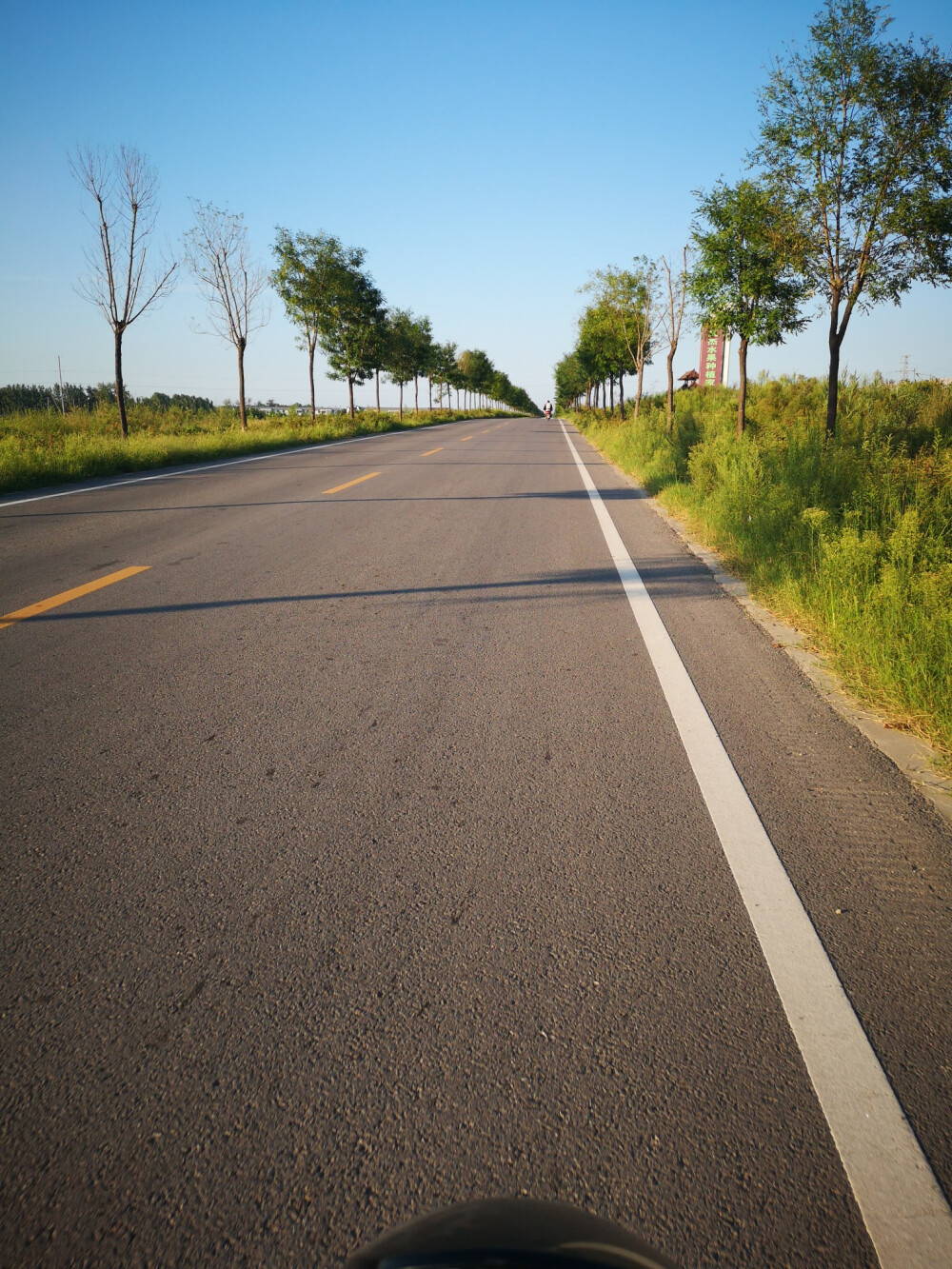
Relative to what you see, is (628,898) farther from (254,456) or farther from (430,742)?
(254,456)

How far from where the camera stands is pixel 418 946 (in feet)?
6.50

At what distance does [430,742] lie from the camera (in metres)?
3.18

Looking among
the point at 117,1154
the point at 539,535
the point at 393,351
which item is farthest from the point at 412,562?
the point at 393,351

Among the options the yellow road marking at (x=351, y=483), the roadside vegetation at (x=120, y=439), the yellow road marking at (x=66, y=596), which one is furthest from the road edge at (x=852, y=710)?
the roadside vegetation at (x=120, y=439)

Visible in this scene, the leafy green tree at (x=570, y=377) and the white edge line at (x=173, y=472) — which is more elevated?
the leafy green tree at (x=570, y=377)

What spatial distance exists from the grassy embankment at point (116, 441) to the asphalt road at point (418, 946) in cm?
1059

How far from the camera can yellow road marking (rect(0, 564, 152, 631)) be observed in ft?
16.0

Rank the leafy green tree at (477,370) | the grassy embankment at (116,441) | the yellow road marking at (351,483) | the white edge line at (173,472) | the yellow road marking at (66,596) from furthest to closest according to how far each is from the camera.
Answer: the leafy green tree at (477,370)
the grassy embankment at (116,441)
the yellow road marking at (351,483)
the white edge line at (173,472)
the yellow road marking at (66,596)

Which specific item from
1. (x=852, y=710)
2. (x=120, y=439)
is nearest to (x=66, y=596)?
(x=852, y=710)

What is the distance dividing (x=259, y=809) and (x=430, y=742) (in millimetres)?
816

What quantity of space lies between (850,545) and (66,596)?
5697 millimetres

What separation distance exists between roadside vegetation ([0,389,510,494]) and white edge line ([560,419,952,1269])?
13.2 m

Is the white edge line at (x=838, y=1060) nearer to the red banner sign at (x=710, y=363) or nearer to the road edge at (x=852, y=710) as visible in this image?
the road edge at (x=852, y=710)

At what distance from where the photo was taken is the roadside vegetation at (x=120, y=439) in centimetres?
1318
